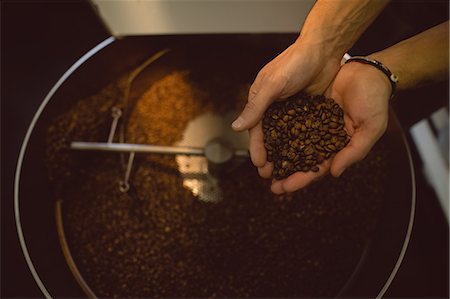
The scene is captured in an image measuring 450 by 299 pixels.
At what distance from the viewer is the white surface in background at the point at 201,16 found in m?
1.03

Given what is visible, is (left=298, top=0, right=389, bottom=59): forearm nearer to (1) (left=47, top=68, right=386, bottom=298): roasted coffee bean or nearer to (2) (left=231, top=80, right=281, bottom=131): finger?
(2) (left=231, top=80, right=281, bottom=131): finger

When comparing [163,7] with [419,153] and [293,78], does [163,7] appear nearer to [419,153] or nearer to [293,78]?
[293,78]

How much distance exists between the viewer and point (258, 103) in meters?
0.82

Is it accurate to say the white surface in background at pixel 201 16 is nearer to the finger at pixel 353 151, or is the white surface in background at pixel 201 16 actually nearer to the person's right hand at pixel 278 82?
the person's right hand at pixel 278 82

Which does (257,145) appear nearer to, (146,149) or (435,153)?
(146,149)

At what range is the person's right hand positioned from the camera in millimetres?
820

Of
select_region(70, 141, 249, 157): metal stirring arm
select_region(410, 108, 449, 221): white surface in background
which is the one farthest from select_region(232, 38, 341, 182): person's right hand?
select_region(410, 108, 449, 221): white surface in background

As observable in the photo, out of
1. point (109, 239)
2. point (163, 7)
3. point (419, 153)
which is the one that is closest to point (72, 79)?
point (163, 7)

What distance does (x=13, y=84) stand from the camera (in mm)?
1385

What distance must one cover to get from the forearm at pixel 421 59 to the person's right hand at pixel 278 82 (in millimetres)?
145

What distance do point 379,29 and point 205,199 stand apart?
0.69 metres

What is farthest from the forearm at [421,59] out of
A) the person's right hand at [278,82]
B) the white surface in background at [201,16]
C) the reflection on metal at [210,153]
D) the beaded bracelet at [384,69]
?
the reflection on metal at [210,153]

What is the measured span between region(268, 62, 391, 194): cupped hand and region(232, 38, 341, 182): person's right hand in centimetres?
6

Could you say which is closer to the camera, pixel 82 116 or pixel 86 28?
pixel 82 116
